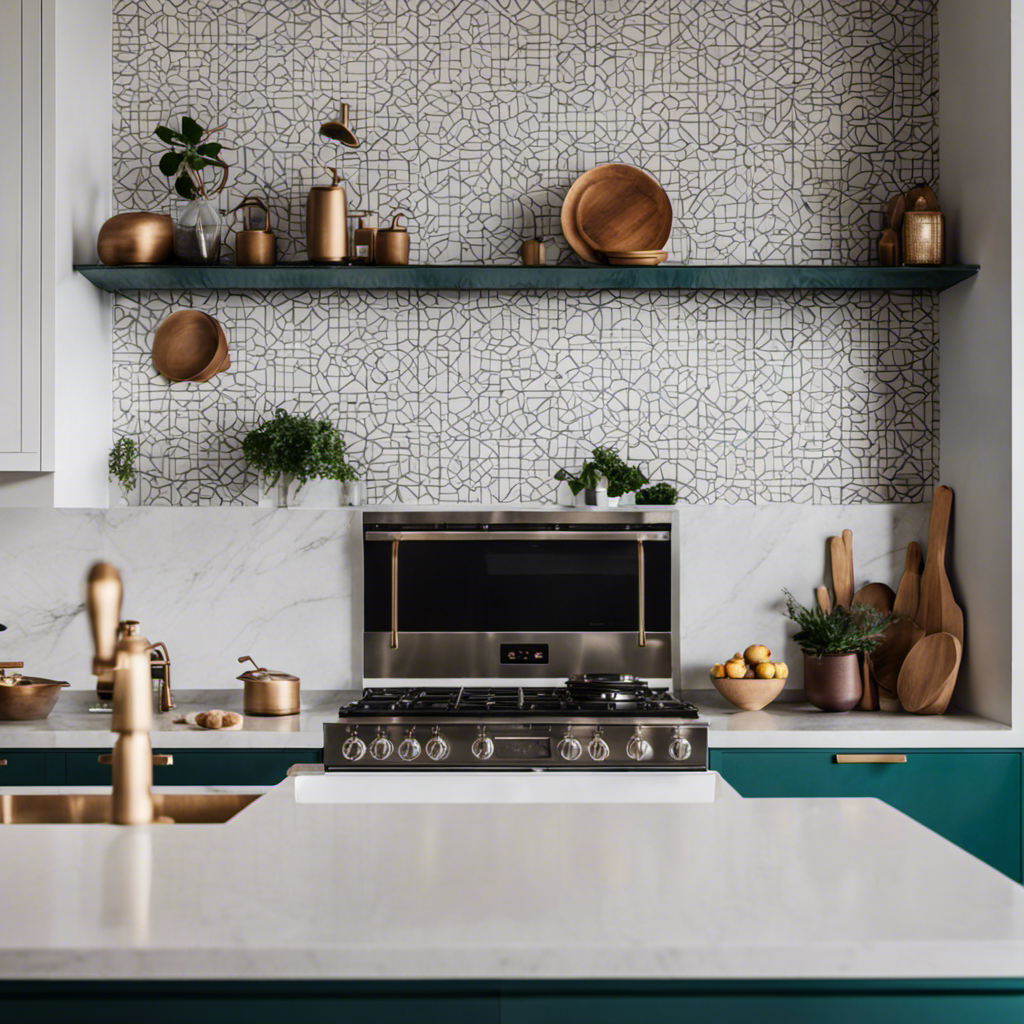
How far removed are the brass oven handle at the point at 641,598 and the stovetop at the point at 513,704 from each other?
218 mm

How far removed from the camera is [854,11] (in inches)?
132

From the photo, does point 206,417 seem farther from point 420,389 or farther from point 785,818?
point 785,818

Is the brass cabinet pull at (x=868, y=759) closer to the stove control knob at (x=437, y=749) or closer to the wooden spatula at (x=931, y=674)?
the wooden spatula at (x=931, y=674)

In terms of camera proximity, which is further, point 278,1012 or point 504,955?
point 278,1012

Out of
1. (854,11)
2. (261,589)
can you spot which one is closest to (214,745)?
(261,589)

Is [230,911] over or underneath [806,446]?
underneath

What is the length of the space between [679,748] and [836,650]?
70 cm

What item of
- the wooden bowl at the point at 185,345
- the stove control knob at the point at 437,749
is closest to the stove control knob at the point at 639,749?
the stove control knob at the point at 437,749

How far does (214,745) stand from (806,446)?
2062mm

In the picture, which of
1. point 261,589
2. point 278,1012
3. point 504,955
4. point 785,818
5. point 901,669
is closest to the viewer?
point 504,955

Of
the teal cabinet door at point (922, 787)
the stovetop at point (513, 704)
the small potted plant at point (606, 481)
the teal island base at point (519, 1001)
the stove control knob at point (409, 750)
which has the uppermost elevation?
the small potted plant at point (606, 481)

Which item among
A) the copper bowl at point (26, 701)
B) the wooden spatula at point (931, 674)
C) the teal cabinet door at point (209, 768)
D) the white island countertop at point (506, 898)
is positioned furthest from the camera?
the wooden spatula at point (931, 674)

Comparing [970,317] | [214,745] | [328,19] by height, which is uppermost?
[328,19]

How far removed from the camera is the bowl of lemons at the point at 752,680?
2.93 metres
